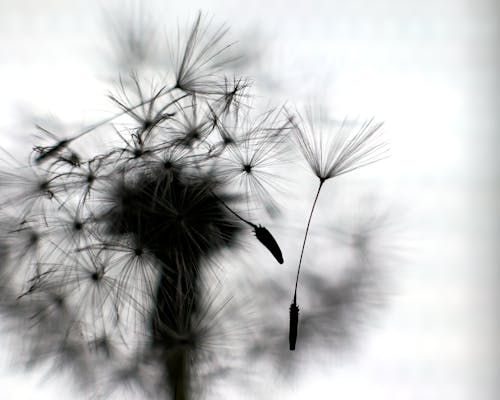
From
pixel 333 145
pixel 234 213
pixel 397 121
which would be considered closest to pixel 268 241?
pixel 234 213

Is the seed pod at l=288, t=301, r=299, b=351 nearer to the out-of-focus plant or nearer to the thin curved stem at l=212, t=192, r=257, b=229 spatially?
the out-of-focus plant

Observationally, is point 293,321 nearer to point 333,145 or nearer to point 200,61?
point 333,145

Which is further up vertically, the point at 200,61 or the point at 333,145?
the point at 200,61

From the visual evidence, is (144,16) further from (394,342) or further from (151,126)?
(394,342)

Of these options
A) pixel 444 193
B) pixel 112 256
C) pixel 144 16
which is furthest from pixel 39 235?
pixel 444 193

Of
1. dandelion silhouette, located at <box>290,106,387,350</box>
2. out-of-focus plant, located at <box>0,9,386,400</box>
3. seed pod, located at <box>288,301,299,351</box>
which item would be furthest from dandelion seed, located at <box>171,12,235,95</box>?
seed pod, located at <box>288,301,299,351</box>
